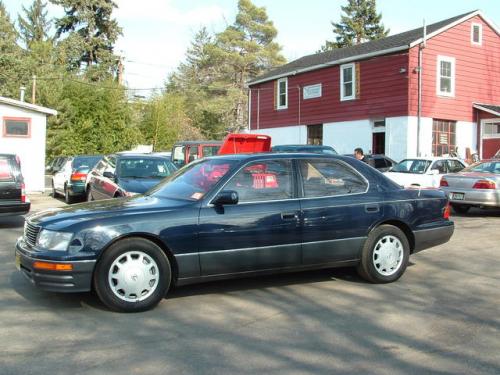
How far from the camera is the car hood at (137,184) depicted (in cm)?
1047

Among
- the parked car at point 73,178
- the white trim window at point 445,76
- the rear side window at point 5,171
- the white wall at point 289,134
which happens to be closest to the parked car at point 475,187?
the rear side window at point 5,171

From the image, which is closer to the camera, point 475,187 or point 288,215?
point 288,215

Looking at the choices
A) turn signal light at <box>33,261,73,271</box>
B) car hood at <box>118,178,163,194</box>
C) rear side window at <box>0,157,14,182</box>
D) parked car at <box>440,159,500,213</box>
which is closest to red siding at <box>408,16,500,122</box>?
parked car at <box>440,159,500,213</box>

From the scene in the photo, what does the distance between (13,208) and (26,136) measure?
10.2m

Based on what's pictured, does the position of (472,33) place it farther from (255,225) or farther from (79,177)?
(255,225)

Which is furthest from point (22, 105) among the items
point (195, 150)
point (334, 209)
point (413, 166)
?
point (334, 209)

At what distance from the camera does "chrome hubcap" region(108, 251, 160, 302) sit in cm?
515

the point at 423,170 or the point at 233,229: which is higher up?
the point at 423,170

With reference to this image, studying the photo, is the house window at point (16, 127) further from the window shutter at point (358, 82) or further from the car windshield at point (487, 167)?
the car windshield at point (487, 167)

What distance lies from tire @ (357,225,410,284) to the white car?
8.31m

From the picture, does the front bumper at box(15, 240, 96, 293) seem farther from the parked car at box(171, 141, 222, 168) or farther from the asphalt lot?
the parked car at box(171, 141, 222, 168)

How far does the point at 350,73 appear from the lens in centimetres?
2612

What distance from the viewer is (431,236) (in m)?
6.70

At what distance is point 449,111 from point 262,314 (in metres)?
21.0
